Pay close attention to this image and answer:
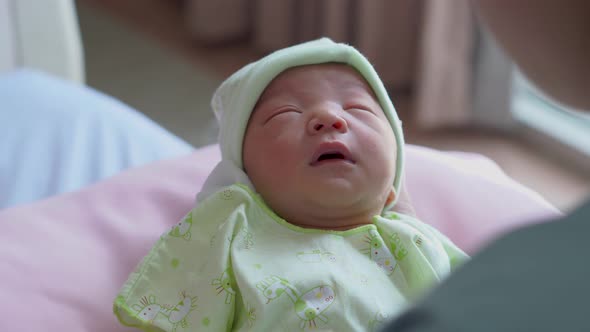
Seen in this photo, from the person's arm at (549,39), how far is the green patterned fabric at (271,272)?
575 mm

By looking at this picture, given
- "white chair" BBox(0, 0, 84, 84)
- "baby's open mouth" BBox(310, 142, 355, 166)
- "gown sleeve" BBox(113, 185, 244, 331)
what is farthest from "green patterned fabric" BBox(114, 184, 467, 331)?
"white chair" BBox(0, 0, 84, 84)

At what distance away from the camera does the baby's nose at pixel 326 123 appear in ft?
3.83

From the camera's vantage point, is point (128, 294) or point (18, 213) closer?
point (128, 294)

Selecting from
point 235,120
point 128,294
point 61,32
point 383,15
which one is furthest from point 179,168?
point 383,15

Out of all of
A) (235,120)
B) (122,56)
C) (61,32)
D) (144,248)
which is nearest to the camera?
(235,120)

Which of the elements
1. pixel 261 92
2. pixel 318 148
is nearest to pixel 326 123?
pixel 318 148

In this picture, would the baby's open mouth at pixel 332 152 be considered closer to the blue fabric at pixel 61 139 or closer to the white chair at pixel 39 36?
the blue fabric at pixel 61 139

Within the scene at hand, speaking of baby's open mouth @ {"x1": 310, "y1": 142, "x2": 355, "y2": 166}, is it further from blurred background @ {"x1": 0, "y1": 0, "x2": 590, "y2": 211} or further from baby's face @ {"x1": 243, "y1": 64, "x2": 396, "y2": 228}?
blurred background @ {"x1": 0, "y1": 0, "x2": 590, "y2": 211}

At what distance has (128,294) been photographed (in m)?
1.14

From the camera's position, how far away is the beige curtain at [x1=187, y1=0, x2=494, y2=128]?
2.70 m

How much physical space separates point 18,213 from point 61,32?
30.8 inches

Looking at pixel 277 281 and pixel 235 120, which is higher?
pixel 235 120

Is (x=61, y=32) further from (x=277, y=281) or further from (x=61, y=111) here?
(x=277, y=281)

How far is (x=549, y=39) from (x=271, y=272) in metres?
0.67
